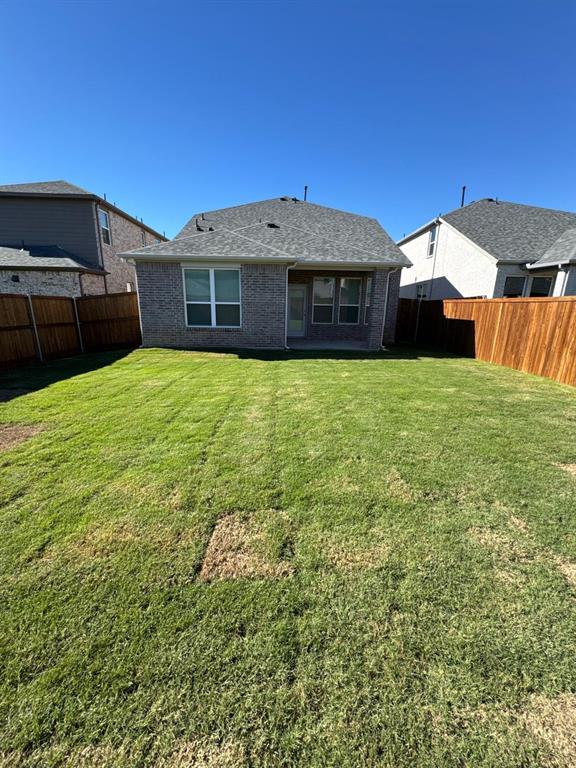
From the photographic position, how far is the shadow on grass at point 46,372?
653 cm

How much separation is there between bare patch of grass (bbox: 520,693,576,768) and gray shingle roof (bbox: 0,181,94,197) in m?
21.2

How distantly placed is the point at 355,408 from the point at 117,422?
12.2ft

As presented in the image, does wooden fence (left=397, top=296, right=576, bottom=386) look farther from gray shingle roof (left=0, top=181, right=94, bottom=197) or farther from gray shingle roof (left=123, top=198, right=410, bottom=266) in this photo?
gray shingle roof (left=0, top=181, right=94, bottom=197)

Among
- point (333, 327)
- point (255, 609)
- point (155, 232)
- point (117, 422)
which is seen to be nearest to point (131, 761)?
point (255, 609)

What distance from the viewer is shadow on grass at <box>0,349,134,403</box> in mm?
6531

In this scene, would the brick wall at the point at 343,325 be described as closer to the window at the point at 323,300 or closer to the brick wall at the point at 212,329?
the window at the point at 323,300

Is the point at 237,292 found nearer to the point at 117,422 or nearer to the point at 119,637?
the point at 117,422

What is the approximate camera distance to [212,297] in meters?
11.0

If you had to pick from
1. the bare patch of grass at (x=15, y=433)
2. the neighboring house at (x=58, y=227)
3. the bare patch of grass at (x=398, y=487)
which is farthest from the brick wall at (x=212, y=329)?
the bare patch of grass at (x=398, y=487)

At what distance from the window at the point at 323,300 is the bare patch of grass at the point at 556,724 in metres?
13.0

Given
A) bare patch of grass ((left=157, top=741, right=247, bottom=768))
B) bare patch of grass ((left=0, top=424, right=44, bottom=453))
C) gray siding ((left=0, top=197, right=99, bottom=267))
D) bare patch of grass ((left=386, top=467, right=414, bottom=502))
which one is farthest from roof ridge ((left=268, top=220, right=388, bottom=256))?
bare patch of grass ((left=157, top=741, right=247, bottom=768))

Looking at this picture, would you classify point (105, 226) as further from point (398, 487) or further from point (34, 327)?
point (398, 487)

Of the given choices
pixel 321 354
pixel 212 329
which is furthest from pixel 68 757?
pixel 212 329

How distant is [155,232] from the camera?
1000 inches
